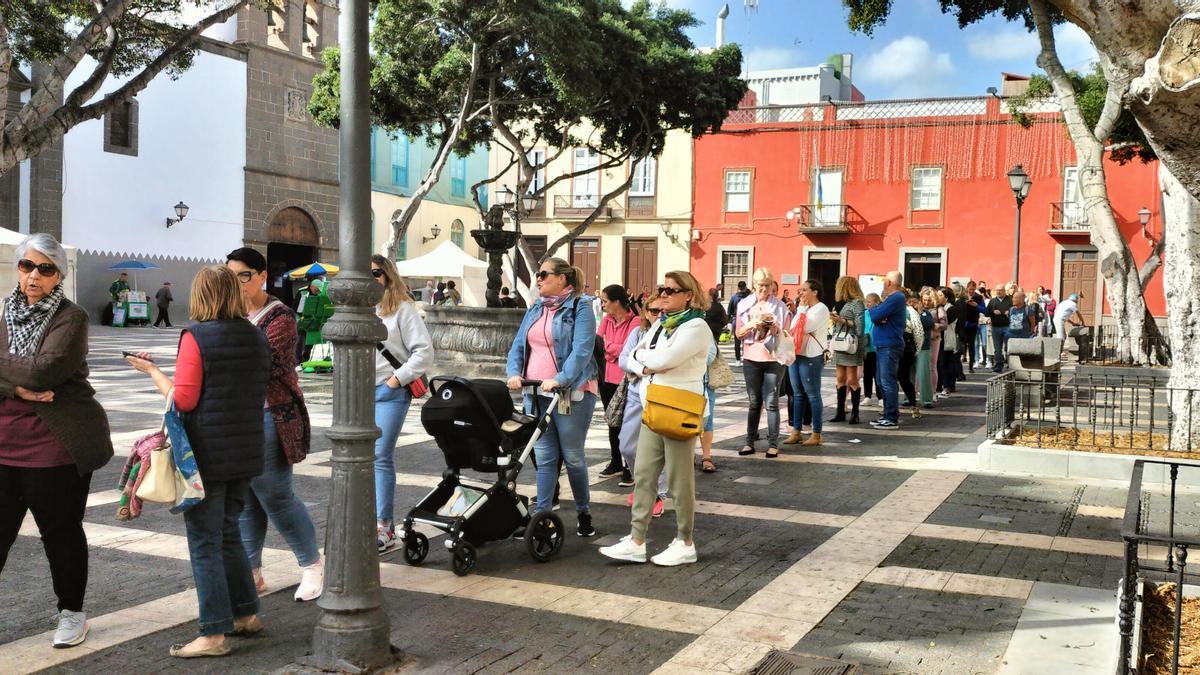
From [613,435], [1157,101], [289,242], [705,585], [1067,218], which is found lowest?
[705,585]

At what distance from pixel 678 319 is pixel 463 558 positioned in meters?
1.76

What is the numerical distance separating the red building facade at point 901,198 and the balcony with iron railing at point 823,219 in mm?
48

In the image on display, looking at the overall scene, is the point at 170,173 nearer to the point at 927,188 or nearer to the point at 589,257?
the point at 589,257

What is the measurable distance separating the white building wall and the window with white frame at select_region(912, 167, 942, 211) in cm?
2179

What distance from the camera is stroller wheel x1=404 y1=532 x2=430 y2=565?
5730mm

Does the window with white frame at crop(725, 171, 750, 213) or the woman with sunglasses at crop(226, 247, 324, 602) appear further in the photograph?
the window with white frame at crop(725, 171, 750, 213)

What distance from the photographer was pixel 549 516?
19.3 feet

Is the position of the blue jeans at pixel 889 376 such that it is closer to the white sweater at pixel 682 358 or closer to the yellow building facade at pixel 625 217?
the white sweater at pixel 682 358

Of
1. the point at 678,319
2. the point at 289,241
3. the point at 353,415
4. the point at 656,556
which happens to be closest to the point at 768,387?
the point at 678,319

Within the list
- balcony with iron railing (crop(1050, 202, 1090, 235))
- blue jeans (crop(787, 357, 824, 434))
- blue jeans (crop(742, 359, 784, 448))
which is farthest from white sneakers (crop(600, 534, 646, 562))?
balcony with iron railing (crop(1050, 202, 1090, 235))

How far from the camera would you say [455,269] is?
2600 centimetres

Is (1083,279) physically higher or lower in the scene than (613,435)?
higher

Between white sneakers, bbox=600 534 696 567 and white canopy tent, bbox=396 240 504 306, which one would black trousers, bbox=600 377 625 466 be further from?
white canopy tent, bbox=396 240 504 306

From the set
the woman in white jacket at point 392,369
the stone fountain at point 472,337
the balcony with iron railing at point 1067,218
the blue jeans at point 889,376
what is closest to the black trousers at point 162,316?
the stone fountain at point 472,337
